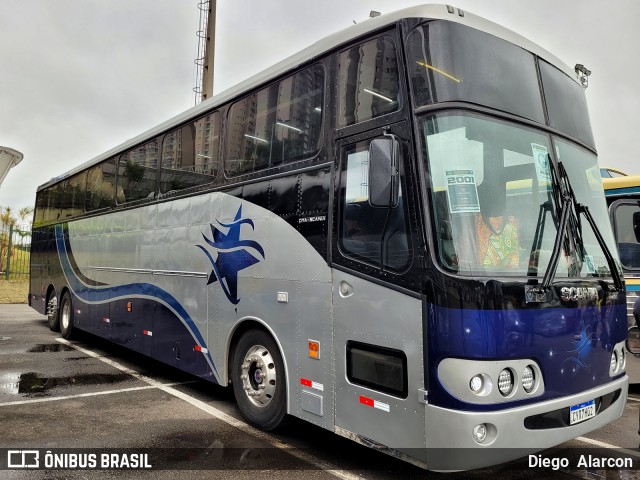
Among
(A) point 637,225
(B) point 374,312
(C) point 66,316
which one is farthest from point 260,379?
(C) point 66,316

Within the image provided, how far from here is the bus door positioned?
366 cm

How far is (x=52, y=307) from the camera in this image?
12586mm

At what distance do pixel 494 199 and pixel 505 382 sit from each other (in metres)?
1.27

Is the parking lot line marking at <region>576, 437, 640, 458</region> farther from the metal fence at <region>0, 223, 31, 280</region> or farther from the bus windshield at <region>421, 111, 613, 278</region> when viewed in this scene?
the metal fence at <region>0, 223, 31, 280</region>

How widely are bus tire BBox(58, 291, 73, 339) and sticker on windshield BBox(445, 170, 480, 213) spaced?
9.99 m

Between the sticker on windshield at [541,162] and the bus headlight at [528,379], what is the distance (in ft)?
4.77

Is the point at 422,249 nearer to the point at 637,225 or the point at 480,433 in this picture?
the point at 480,433

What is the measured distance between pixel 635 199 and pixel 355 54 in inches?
195

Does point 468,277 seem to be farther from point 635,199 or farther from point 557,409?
point 635,199

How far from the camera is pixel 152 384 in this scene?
7496mm

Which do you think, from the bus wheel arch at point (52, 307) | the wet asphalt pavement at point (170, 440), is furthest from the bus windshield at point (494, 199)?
the bus wheel arch at point (52, 307)

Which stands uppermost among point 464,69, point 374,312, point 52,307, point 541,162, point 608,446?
point 464,69

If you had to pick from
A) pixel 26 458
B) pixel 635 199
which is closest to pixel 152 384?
pixel 26 458

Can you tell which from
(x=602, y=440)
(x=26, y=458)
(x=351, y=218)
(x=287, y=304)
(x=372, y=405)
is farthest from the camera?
(x=602, y=440)
